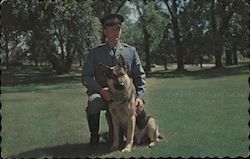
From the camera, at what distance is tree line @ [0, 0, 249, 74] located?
107 feet

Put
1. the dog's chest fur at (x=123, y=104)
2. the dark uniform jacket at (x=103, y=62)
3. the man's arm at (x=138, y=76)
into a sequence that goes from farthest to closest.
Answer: the man's arm at (x=138, y=76) → the dark uniform jacket at (x=103, y=62) → the dog's chest fur at (x=123, y=104)

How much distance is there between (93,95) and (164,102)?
8229 millimetres

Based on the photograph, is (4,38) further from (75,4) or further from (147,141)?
(147,141)

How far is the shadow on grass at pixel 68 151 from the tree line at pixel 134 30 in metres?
19.3

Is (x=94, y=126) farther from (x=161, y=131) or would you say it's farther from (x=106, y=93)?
(x=161, y=131)

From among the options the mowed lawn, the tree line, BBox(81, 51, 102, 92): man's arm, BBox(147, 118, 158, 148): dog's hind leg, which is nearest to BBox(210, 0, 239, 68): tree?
the tree line

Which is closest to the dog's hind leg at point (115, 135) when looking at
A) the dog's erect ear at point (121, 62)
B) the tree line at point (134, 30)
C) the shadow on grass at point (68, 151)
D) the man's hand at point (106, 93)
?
the shadow on grass at point (68, 151)

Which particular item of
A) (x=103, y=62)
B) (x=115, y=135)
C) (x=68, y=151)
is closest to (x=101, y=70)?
(x=103, y=62)

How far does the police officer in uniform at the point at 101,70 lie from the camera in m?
7.31

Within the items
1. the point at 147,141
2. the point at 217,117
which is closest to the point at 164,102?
the point at 217,117

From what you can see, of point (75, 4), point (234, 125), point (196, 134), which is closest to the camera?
point (196, 134)

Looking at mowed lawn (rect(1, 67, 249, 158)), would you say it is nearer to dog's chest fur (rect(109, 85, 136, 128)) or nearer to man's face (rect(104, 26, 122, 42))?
dog's chest fur (rect(109, 85, 136, 128))

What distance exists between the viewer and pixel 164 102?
15.4m

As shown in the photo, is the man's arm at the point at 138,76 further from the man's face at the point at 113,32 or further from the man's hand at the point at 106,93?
the man's hand at the point at 106,93
